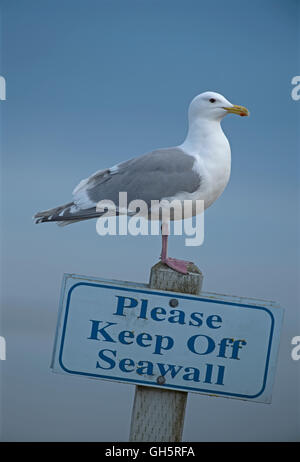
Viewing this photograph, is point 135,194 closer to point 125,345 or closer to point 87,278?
point 87,278

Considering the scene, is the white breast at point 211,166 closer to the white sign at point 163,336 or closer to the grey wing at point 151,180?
the grey wing at point 151,180

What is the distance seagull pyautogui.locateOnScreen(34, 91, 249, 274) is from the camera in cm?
202

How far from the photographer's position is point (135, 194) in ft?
6.79

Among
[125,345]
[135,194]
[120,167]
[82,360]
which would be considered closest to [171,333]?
[125,345]

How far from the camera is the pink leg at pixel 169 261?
1706mm

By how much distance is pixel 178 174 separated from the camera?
6.66ft

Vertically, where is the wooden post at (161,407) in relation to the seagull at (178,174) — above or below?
below

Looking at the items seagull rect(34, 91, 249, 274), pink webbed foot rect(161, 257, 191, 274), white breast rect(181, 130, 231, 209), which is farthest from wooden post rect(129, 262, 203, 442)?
white breast rect(181, 130, 231, 209)

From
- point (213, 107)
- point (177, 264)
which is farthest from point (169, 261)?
point (213, 107)

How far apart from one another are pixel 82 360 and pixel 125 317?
7.8 inches

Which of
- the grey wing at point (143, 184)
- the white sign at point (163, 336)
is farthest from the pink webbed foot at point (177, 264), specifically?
the grey wing at point (143, 184)

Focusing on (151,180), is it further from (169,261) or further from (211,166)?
(169,261)

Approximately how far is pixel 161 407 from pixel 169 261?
0.50 m

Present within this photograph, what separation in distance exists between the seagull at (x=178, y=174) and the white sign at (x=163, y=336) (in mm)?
410
